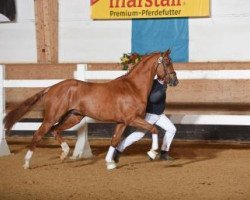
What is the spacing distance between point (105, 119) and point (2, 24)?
275 inches

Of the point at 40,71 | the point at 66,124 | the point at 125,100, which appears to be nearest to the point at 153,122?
the point at 125,100

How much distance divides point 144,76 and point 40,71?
212 inches

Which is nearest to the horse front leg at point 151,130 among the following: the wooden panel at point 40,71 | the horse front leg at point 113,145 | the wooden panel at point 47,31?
the horse front leg at point 113,145

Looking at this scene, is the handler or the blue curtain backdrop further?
the blue curtain backdrop

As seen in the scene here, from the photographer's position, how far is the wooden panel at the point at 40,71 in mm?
12852

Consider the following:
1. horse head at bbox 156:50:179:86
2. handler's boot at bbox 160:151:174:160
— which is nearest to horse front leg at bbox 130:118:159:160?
horse head at bbox 156:50:179:86

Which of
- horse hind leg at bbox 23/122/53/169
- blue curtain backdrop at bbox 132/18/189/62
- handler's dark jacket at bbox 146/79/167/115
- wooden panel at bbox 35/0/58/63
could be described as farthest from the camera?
wooden panel at bbox 35/0/58/63

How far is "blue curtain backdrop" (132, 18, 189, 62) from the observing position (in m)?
13.1

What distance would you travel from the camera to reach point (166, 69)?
8031mm

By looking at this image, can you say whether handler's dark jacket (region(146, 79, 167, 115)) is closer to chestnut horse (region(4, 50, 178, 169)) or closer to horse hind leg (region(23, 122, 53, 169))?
chestnut horse (region(4, 50, 178, 169))

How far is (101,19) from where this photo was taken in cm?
1362

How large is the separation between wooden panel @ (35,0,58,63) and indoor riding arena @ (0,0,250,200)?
2cm

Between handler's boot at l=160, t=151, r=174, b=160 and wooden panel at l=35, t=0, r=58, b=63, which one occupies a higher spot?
wooden panel at l=35, t=0, r=58, b=63

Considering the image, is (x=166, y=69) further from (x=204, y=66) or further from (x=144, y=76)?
(x=204, y=66)
